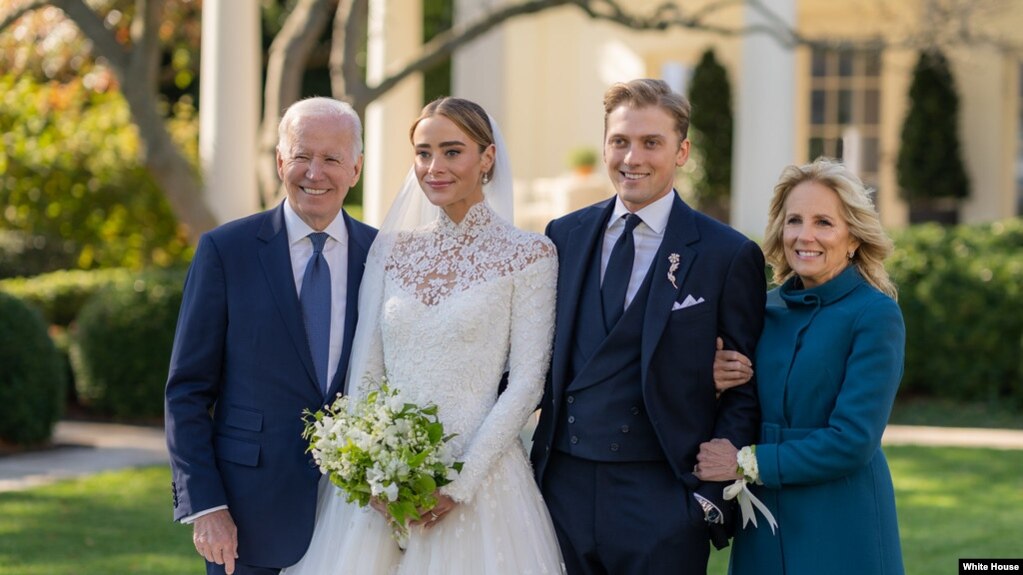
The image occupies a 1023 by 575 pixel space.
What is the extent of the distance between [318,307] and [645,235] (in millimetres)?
1086

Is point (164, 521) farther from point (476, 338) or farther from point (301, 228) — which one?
point (476, 338)

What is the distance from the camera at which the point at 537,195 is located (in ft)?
57.6

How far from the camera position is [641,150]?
13.0 feet

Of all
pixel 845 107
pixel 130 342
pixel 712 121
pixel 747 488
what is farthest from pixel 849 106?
pixel 747 488

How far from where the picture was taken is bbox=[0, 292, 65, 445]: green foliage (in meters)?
9.91

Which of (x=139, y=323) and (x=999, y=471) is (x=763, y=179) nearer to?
(x=999, y=471)

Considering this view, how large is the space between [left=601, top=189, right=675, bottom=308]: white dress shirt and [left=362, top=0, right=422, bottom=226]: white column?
11196 mm

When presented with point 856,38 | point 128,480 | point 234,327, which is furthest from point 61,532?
point 856,38

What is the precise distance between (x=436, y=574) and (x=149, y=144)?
8.27m

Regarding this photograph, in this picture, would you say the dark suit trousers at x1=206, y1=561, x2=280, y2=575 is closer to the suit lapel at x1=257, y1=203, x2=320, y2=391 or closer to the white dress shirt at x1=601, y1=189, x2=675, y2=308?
the suit lapel at x1=257, y1=203, x2=320, y2=391

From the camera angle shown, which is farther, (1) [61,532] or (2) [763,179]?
(2) [763,179]

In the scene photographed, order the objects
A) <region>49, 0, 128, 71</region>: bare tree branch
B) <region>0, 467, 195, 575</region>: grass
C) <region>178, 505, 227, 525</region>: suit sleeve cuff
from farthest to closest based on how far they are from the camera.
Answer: <region>49, 0, 128, 71</region>: bare tree branch
<region>0, 467, 195, 575</region>: grass
<region>178, 505, 227, 525</region>: suit sleeve cuff

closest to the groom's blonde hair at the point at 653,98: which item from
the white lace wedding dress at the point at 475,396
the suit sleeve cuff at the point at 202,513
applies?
the white lace wedding dress at the point at 475,396

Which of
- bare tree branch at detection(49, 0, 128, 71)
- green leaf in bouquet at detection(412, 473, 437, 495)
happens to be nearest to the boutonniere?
green leaf in bouquet at detection(412, 473, 437, 495)
